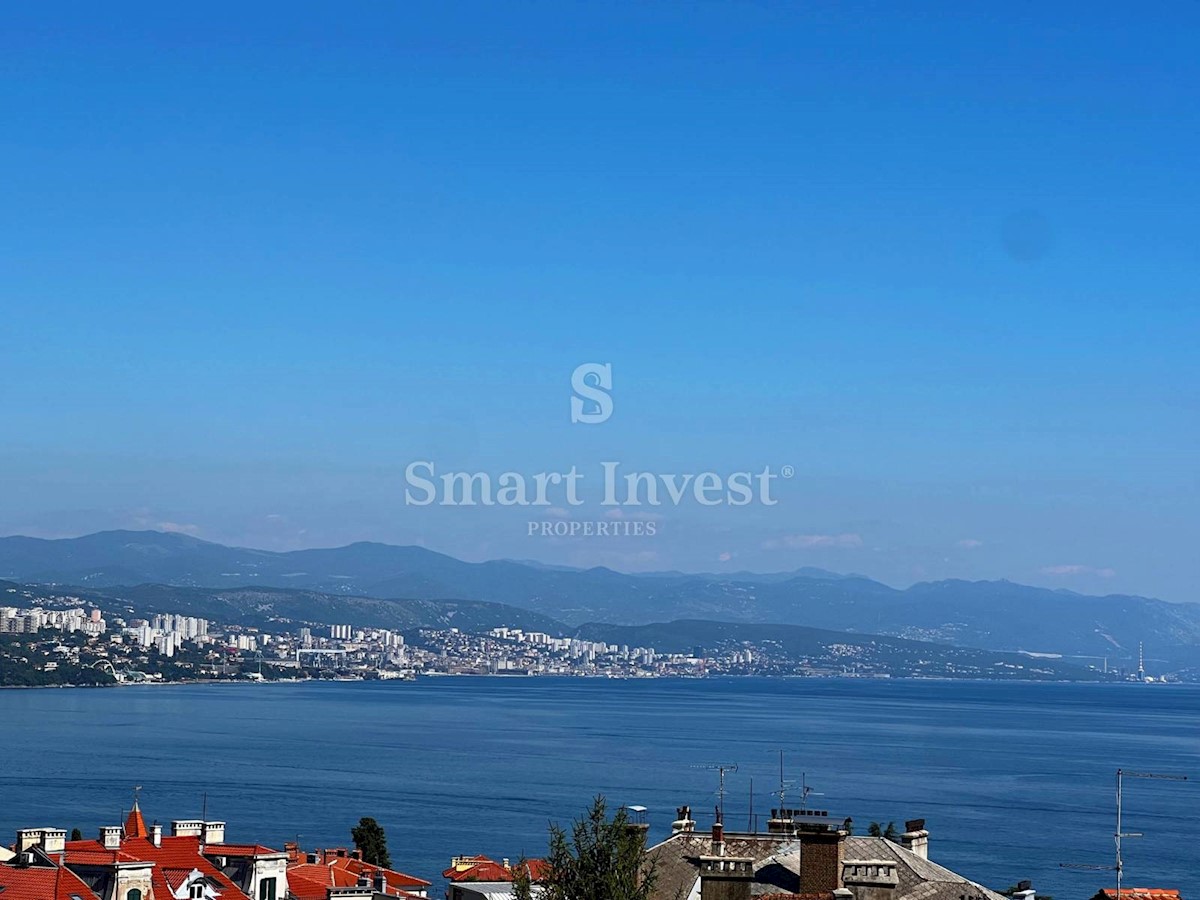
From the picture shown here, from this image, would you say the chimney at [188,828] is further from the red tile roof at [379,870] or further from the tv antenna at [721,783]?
the tv antenna at [721,783]

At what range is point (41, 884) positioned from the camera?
63.3ft

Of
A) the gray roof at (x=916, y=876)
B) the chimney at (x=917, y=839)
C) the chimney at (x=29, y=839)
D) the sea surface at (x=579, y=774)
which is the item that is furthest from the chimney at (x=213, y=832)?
the gray roof at (x=916, y=876)

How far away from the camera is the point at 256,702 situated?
17312 cm

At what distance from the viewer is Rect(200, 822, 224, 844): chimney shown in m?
26.4

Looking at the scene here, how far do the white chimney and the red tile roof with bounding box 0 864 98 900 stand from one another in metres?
6.65

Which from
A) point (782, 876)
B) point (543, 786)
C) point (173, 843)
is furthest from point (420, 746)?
point (782, 876)

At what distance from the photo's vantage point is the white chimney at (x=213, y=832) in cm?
2644

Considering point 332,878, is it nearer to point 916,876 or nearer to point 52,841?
point 52,841

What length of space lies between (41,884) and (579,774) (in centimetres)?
6572

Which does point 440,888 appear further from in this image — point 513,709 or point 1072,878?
point 513,709

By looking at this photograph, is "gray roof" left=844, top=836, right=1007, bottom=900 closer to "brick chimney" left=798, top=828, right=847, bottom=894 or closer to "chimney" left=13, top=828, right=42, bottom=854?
"brick chimney" left=798, top=828, right=847, bottom=894

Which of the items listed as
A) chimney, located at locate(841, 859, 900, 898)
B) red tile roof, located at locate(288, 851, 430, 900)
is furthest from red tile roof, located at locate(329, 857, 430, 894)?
chimney, located at locate(841, 859, 900, 898)

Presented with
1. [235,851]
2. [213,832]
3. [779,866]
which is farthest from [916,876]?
[213,832]

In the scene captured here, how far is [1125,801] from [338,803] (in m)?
35.5
